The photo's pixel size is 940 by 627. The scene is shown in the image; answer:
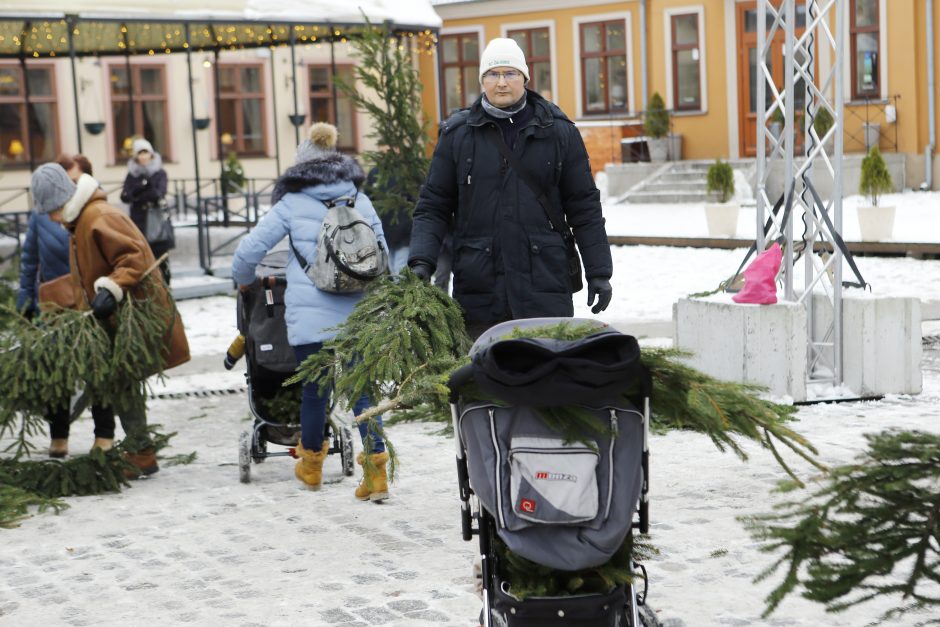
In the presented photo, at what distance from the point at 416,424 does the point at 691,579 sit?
3807 mm

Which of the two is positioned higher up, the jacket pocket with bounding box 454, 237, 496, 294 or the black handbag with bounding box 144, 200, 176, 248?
the jacket pocket with bounding box 454, 237, 496, 294

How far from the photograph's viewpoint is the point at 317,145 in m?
7.28

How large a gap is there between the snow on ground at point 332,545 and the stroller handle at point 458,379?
0.99 meters

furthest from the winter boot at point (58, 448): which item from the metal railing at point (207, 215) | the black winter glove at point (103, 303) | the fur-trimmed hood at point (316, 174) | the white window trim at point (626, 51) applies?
the white window trim at point (626, 51)

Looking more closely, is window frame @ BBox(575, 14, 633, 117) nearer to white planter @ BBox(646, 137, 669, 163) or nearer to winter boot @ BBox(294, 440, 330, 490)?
white planter @ BBox(646, 137, 669, 163)

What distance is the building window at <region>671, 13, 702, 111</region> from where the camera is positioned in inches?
1168

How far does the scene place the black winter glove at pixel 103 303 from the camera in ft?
24.5

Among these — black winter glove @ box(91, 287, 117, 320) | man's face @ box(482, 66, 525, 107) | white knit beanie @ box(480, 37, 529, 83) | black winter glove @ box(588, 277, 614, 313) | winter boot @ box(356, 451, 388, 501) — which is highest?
white knit beanie @ box(480, 37, 529, 83)

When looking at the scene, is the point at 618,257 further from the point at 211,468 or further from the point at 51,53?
the point at 211,468

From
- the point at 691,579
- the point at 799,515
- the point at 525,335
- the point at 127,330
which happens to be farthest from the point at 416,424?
the point at 799,515

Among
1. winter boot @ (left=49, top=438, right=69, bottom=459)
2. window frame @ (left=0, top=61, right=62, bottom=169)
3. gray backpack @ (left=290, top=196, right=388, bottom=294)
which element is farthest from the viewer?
window frame @ (left=0, top=61, right=62, bottom=169)

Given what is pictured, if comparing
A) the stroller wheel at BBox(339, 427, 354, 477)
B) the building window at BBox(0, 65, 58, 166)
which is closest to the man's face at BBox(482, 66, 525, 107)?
A: the stroller wheel at BBox(339, 427, 354, 477)

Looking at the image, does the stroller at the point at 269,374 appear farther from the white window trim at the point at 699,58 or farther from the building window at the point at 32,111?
the building window at the point at 32,111

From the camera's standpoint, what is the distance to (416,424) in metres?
9.01
